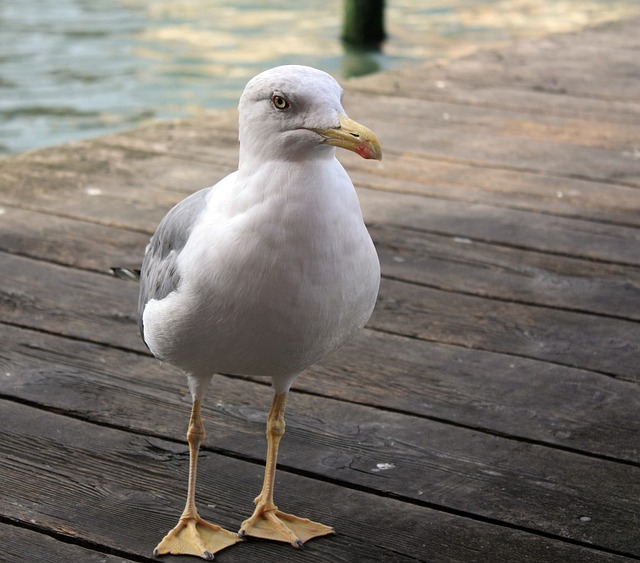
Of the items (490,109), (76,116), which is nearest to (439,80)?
(490,109)

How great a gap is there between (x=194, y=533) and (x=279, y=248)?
26.4 inches

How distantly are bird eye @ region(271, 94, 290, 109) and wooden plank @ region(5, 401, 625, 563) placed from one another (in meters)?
0.91

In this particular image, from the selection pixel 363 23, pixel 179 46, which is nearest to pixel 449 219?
pixel 363 23

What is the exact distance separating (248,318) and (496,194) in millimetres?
2533

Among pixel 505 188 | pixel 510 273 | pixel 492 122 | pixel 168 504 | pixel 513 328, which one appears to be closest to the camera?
pixel 168 504

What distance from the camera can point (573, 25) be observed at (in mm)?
10289

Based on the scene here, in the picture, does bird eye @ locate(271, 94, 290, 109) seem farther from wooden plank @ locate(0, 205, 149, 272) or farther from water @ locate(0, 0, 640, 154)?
water @ locate(0, 0, 640, 154)

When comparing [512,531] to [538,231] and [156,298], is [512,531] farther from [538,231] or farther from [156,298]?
[538,231]

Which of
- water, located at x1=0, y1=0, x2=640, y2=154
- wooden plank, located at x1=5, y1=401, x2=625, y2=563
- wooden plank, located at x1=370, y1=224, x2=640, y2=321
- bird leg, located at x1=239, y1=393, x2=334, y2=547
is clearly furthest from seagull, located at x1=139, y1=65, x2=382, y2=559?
water, located at x1=0, y1=0, x2=640, y2=154

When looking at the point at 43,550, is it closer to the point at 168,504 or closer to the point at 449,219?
the point at 168,504

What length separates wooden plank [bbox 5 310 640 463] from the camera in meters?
2.69

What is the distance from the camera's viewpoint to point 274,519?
2281 millimetres

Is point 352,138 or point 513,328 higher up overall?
point 352,138

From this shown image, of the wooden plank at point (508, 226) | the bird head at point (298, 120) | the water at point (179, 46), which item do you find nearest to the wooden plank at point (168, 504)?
the bird head at point (298, 120)
